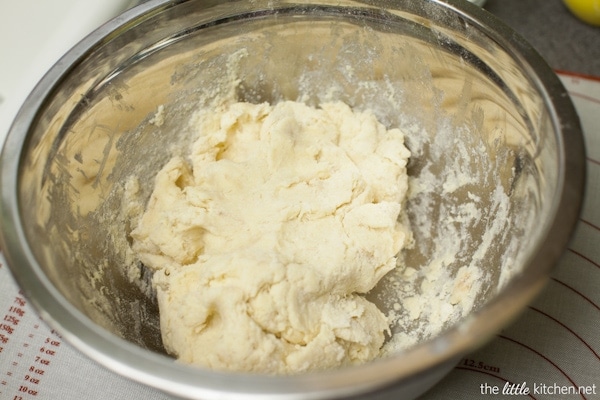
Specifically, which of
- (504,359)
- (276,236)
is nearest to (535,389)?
(504,359)

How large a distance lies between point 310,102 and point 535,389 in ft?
2.50

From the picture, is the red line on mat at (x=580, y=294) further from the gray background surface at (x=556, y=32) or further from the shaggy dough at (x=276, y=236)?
the gray background surface at (x=556, y=32)

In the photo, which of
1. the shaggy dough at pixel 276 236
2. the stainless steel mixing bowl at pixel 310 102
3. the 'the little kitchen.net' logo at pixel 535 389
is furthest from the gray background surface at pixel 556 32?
the 'the little kitchen.net' logo at pixel 535 389

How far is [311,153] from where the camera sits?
1208 millimetres

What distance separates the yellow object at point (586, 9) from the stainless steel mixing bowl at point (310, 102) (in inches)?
26.6

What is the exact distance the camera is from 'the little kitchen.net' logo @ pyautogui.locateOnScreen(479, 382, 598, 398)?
104cm

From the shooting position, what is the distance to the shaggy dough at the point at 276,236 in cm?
97

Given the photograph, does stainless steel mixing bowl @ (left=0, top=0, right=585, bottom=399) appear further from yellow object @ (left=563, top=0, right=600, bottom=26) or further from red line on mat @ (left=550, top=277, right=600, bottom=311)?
yellow object @ (left=563, top=0, right=600, bottom=26)

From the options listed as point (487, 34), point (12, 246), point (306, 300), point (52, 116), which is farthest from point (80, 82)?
point (487, 34)

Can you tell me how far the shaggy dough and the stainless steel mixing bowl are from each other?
0.22 feet

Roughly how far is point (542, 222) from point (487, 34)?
Answer: 0.38m

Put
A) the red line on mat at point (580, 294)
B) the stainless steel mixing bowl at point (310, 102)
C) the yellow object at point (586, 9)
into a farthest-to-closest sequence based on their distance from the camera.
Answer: the yellow object at point (586, 9) < the red line on mat at point (580, 294) < the stainless steel mixing bowl at point (310, 102)

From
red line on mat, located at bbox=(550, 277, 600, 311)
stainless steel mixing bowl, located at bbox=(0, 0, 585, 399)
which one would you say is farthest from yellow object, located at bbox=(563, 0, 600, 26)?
red line on mat, located at bbox=(550, 277, 600, 311)

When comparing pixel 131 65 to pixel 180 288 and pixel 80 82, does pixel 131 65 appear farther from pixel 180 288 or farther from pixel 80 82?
pixel 180 288
